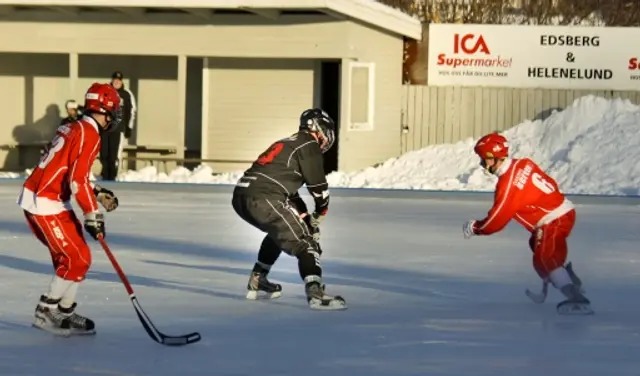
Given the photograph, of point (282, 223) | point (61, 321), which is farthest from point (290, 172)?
A: point (61, 321)

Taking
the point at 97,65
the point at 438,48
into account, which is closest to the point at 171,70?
the point at 97,65

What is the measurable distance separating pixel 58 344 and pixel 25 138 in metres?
18.0

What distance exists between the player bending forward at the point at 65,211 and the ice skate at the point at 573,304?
2.81 m

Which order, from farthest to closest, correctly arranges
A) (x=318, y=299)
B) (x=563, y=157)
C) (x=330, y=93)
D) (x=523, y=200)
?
(x=330, y=93) → (x=563, y=157) → (x=523, y=200) → (x=318, y=299)

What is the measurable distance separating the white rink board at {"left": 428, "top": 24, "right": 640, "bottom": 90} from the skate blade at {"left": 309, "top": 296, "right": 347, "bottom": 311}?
15303 mm

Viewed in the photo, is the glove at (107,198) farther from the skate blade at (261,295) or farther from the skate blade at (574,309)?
the skate blade at (574,309)

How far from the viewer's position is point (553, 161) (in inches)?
876

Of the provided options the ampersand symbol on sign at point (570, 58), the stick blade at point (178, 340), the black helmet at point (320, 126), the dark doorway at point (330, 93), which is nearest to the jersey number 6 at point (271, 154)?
the black helmet at point (320, 126)

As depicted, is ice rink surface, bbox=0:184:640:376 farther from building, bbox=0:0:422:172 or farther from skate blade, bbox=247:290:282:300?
building, bbox=0:0:422:172

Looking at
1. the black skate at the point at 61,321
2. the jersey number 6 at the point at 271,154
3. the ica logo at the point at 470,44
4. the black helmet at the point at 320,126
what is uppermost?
the ica logo at the point at 470,44

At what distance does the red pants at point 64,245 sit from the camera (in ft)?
24.5

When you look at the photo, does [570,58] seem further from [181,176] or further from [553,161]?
[181,176]

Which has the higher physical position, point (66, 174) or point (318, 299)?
point (66, 174)

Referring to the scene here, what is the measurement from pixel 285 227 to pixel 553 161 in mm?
14185
